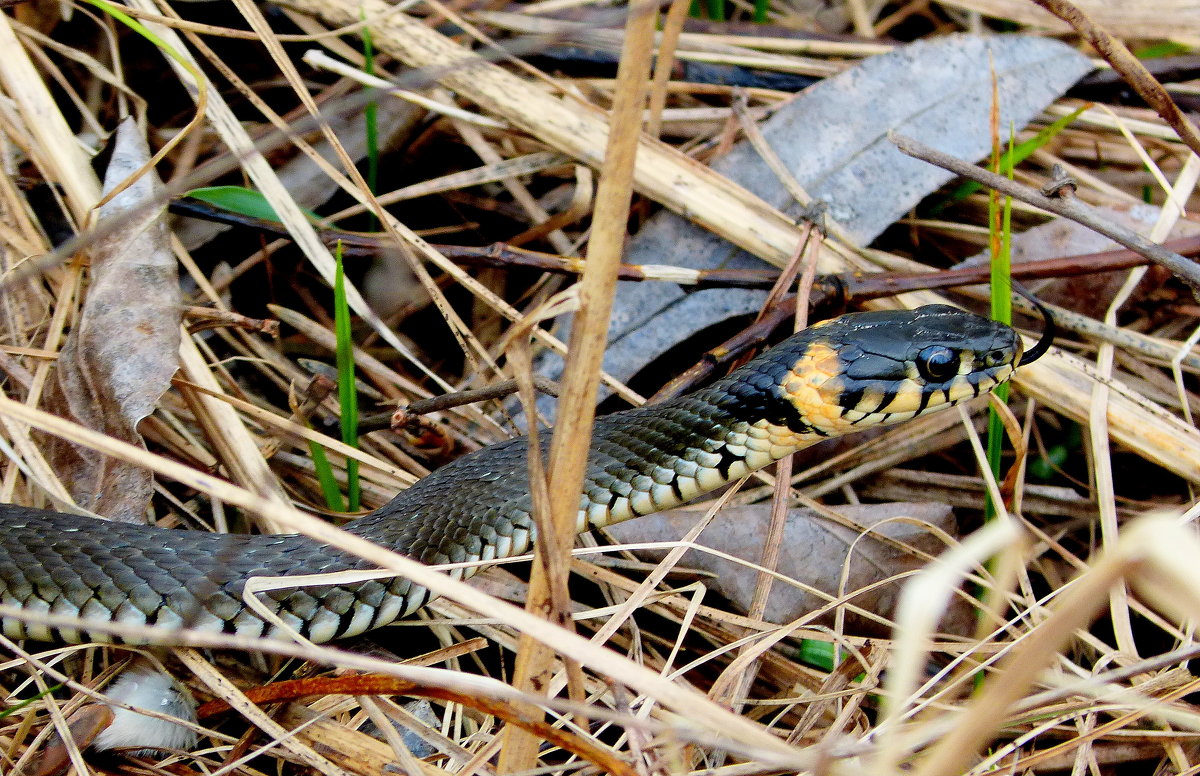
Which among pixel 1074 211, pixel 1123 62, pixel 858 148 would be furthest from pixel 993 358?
pixel 858 148

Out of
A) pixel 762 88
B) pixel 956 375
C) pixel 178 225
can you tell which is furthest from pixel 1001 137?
pixel 178 225

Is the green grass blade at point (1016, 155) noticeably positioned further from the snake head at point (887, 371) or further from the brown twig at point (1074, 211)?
the snake head at point (887, 371)

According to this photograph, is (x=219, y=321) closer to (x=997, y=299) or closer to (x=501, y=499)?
(x=501, y=499)

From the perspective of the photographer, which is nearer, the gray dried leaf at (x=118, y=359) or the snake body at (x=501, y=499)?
the snake body at (x=501, y=499)

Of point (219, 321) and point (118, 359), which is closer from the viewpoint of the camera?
point (118, 359)

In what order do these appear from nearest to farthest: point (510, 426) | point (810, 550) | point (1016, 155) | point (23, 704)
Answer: point (23, 704)
point (810, 550)
point (510, 426)
point (1016, 155)

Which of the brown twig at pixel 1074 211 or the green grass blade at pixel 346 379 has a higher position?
the brown twig at pixel 1074 211

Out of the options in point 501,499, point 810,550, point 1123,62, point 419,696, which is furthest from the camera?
point 810,550

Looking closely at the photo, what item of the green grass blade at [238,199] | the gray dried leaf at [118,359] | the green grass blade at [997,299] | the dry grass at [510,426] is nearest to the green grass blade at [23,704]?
the dry grass at [510,426]
